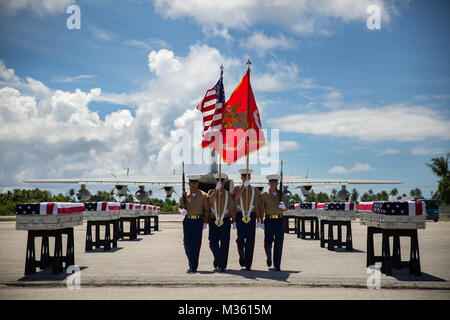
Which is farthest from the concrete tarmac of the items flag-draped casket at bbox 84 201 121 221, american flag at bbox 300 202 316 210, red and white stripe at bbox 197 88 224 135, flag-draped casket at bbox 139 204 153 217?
flag-draped casket at bbox 139 204 153 217

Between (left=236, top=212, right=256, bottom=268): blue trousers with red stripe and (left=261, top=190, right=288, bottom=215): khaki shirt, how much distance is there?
37cm

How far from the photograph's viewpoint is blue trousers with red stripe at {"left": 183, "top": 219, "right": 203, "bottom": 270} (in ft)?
30.7

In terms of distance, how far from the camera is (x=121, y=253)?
44.0 ft

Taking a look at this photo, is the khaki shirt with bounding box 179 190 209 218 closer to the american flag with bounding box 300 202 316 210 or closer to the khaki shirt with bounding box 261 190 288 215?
the khaki shirt with bounding box 261 190 288 215

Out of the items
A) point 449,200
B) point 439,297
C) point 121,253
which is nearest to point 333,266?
point 439,297

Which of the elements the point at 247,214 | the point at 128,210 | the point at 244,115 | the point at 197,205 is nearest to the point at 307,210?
the point at 128,210

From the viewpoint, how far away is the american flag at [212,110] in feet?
36.4

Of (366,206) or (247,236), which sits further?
(366,206)

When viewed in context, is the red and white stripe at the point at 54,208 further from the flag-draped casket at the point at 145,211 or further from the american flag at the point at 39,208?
the flag-draped casket at the point at 145,211

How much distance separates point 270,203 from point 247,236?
1014 mm

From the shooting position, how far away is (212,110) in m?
11.5

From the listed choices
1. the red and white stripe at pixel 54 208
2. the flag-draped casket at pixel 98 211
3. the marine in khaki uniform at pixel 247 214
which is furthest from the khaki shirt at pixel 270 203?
the flag-draped casket at pixel 98 211

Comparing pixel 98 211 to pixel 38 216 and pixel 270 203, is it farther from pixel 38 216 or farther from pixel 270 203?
pixel 270 203
